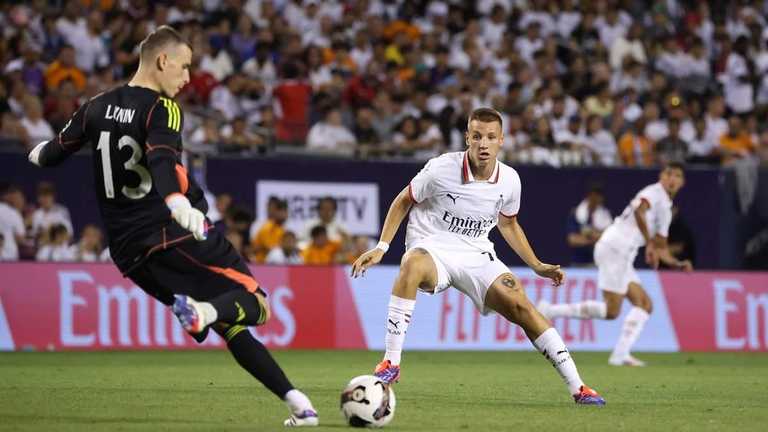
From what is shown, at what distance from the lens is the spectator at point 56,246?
18828 mm

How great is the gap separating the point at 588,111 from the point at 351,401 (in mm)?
17277

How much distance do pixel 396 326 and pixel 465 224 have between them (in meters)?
0.98

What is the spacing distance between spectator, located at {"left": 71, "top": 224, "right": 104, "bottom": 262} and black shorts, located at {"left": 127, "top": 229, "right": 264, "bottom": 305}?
1110 cm

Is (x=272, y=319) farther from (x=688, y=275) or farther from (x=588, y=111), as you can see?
(x=588, y=111)

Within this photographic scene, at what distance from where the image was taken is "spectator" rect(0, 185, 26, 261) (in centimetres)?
1897

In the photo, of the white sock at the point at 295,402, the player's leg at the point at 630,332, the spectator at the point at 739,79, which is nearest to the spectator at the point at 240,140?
the player's leg at the point at 630,332

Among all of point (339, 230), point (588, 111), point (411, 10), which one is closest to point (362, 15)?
point (411, 10)

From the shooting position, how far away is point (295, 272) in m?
19.2

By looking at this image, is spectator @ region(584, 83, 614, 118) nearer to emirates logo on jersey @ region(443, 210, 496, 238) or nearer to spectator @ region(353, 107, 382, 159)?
spectator @ region(353, 107, 382, 159)

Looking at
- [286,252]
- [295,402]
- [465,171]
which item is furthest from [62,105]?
[295,402]

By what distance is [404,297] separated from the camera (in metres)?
10.8

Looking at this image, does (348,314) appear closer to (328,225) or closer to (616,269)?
(328,225)

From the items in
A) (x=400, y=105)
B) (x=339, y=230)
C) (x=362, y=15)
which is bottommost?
(x=339, y=230)

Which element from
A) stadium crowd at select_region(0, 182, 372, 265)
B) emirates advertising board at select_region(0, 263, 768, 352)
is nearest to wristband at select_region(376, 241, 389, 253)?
emirates advertising board at select_region(0, 263, 768, 352)
